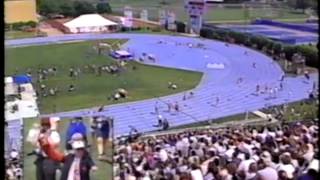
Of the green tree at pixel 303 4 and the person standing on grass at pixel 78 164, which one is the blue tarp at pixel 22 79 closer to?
the green tree at pixel 303 4

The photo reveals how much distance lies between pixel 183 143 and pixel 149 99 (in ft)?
14.0

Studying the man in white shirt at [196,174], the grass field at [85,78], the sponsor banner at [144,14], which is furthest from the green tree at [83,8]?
the man in white shirt at [196,174]

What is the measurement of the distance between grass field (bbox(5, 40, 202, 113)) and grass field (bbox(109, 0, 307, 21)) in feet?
4.91

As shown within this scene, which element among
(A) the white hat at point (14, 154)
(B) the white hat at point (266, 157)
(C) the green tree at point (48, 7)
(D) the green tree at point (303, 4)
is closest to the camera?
(B) the white hat at point (266, 157)

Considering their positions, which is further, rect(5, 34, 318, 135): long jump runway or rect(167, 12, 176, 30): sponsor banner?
rect(167, 12, 176, 30): sponsor banner

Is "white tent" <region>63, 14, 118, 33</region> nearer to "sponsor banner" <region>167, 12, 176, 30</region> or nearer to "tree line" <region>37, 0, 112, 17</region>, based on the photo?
"tree line" <region>37, 0, 112, 17</region>

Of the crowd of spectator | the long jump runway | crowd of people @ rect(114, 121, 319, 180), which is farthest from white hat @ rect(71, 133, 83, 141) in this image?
the long jump runway

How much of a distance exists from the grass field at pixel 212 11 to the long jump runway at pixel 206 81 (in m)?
0.48

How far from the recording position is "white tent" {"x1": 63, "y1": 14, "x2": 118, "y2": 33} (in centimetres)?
1227

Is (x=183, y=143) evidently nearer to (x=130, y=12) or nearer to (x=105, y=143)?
(x=105, y=143)

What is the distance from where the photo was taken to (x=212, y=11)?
12062 millimetres

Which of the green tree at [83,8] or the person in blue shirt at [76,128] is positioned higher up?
the person in blue shirt at [76,128]

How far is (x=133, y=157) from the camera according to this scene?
3.73m

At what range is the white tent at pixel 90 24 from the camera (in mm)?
12273
